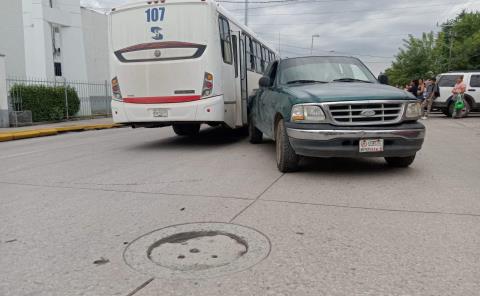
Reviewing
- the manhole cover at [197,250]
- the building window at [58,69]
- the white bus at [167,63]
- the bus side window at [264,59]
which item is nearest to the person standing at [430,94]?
the bus side window at [264,59]

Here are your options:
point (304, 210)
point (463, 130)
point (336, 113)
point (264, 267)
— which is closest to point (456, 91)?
point (463, 130)

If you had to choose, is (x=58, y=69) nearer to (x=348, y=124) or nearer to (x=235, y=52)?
(x=235, y=52)

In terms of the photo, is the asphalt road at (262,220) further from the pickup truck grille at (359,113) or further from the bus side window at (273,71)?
the bus side window at (273,71)

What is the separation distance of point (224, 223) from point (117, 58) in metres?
6.08

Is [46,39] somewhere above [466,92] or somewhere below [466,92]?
above

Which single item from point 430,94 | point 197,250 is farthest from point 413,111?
point 430,94

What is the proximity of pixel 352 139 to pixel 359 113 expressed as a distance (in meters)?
0.38

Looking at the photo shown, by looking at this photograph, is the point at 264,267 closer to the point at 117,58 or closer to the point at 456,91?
the point at 117,58

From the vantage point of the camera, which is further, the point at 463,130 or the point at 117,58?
the point at 463,130

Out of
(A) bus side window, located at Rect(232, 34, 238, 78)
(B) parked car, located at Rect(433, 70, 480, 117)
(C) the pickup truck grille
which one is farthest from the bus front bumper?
(B) parked car, located at Rect(433, 70, 480, 117)

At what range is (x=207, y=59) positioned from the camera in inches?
339

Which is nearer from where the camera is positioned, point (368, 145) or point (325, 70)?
point (368, 145)

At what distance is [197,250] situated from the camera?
3.40 meters

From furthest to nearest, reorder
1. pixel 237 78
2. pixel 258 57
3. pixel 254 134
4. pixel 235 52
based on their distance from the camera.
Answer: pixel 258 57
pixel 237 78
pixel 235 52
pixel 254 134
